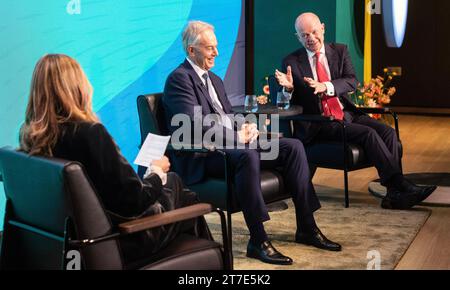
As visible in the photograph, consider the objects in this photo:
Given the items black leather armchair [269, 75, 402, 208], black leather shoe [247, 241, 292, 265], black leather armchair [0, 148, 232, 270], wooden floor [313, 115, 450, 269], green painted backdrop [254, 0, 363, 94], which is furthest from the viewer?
green painted backdrop [254, 0, 363, 94]

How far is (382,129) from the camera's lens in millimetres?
5754

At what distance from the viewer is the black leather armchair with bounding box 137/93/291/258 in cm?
440

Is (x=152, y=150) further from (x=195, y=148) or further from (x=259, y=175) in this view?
(x=259, y=175)

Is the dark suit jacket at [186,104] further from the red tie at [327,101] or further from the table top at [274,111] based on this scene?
the red tie at [327,101]

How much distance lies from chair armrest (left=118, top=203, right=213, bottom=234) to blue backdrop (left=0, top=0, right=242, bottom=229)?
1.70m

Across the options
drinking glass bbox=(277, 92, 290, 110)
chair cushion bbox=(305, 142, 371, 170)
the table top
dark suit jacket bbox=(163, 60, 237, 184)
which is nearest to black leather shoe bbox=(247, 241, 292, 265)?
dark suit jacket bbox=(163, 60, 237, 184)

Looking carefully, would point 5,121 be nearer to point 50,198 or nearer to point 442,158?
point 50,198

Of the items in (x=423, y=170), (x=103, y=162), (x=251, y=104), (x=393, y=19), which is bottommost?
(x=423, y=170)

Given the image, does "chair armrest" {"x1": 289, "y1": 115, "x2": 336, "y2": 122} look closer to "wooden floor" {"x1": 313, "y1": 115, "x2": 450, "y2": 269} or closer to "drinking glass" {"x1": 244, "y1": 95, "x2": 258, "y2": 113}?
"drinking glass" {"x1": 244, "y1": 95, "x2": 258, "y2": 113}

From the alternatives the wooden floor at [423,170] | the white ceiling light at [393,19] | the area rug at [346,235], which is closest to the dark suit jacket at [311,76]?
the area rug at [346,235]

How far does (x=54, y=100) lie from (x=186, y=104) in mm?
1637

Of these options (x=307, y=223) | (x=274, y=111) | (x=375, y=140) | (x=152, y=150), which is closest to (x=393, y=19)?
(x=375, y=140)

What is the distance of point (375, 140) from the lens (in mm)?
5551
